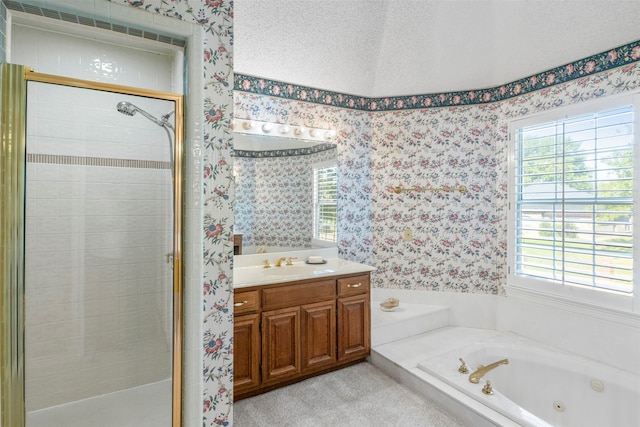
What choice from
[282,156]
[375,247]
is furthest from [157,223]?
[375,247]

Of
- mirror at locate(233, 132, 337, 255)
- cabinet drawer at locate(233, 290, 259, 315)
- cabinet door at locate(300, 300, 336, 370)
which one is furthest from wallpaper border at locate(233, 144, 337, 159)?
cabinet door at locate(300, 300, 336, 370)

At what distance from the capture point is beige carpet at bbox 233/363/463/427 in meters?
2.12

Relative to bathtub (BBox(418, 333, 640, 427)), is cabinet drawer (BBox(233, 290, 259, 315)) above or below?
above

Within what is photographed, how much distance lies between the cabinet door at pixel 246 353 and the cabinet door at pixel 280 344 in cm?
5

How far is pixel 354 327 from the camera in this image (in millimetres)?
2791

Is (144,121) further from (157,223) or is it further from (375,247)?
(375,247)

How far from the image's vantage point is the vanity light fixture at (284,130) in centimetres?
286

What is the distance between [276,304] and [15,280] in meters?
1.46

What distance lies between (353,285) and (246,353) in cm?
98

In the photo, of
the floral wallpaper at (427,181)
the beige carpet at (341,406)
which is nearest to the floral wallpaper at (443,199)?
the floral wallpaper at (427,181)

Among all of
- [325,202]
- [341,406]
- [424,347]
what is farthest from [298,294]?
[424,347]

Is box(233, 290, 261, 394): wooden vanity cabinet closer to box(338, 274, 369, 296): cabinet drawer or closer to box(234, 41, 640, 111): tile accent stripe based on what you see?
box(338, 274, 369, 296): cabinet drawer

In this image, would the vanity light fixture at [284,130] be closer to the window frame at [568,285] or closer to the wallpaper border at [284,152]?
the wallpaper border at [284,152]

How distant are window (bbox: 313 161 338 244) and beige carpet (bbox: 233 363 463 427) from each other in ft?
4.11
